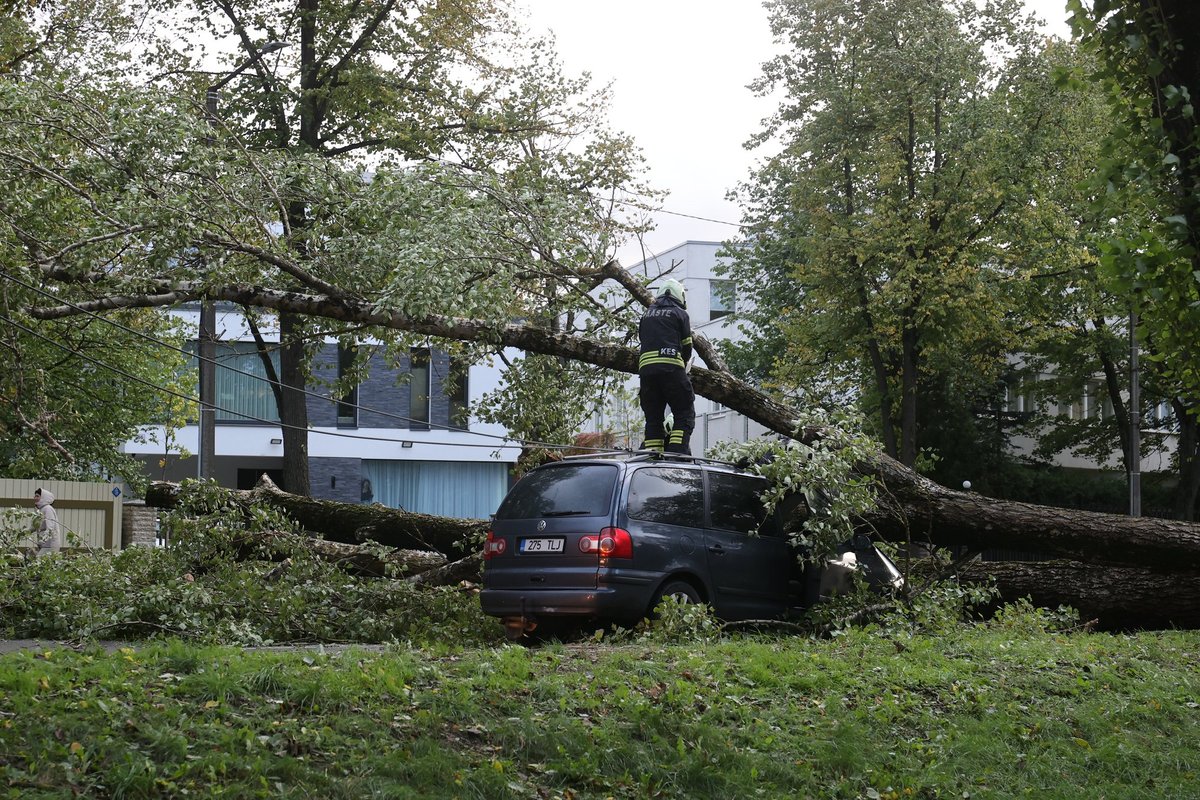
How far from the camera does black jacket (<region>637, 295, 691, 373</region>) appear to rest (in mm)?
11867

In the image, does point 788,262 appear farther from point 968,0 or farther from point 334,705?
point 334,705

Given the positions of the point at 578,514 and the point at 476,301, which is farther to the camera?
the point at 476,301

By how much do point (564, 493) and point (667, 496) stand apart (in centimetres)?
88

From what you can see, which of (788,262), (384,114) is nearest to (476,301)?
(384,114)

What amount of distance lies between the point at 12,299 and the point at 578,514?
709 centimetres

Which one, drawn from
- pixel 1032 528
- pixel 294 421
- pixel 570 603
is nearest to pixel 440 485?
pixel 294 421

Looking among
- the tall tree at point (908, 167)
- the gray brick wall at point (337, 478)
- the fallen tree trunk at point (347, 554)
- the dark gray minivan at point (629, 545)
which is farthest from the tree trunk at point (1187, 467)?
the dark gray minivan at point (629, 545)

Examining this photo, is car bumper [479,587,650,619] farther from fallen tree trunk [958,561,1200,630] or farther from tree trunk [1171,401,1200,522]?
tree trunk [1171,401,1200,522]

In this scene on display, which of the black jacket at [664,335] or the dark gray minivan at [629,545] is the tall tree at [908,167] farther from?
the dark gray minivan at [629,545]

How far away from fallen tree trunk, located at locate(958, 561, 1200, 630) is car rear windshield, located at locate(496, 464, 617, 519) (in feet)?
15.3

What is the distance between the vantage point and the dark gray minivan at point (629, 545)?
960 centimetres

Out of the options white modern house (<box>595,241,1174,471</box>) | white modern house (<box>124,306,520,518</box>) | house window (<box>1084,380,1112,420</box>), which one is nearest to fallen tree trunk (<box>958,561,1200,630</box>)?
white modern house (<box>595,241,1174,471</box>)

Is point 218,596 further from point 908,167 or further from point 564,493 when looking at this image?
point 908,167

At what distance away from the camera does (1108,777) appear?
6.77 m
